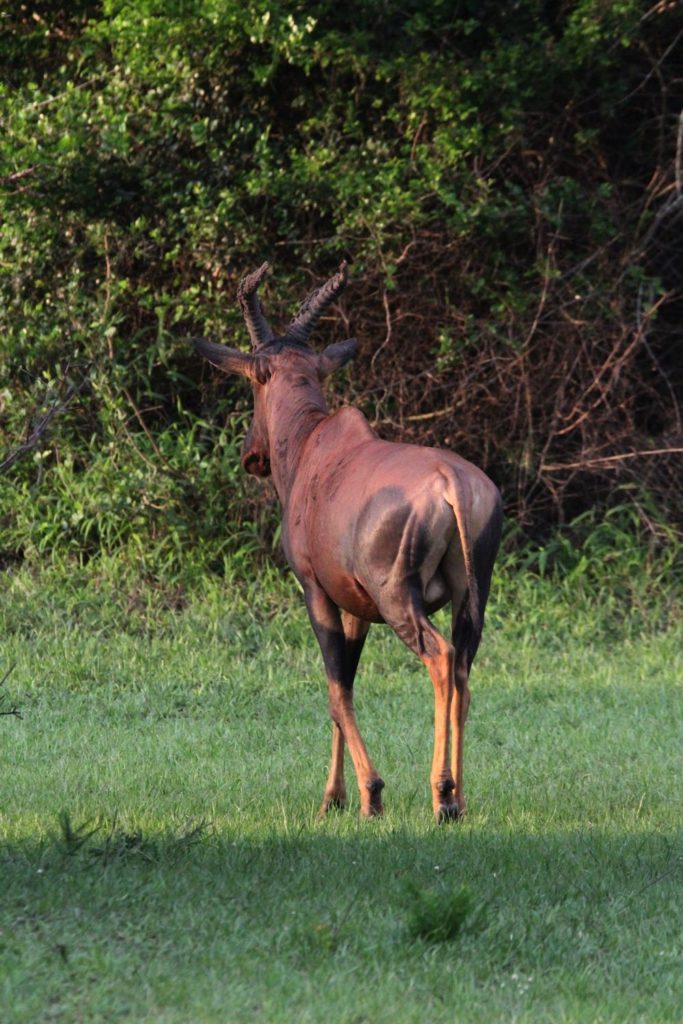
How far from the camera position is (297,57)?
11.8m

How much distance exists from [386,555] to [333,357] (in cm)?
197

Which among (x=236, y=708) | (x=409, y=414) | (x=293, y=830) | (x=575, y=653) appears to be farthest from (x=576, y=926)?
(x=409, y=414)

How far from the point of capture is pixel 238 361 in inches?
317

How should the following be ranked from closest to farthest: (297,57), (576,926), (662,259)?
(576,926) < (297,57) < (662,259)

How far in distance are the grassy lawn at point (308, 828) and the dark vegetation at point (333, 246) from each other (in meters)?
1.26

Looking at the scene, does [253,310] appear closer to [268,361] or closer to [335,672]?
[268,361]

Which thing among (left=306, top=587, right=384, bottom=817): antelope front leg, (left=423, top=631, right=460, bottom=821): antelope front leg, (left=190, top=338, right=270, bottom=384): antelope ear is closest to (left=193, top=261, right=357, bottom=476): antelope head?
(left=190, top=338, right=270, bottom=384): antelope ear

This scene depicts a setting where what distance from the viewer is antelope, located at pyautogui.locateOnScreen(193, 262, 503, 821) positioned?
6.54 meters

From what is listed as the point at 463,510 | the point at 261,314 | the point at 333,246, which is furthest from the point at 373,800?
the point at 333,246

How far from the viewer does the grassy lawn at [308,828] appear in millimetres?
4508

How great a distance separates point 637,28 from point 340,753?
7143 millimetres

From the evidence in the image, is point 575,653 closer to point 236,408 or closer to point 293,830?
point 236,408

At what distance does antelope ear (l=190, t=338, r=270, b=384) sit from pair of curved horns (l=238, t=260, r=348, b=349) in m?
0.12

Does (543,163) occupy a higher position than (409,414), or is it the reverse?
(543,163)
